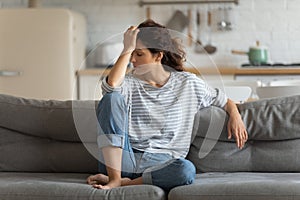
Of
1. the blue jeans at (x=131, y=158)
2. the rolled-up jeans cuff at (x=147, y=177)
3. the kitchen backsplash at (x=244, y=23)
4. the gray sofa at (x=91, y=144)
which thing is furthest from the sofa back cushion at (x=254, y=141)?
the kitchen backsplash at (x=244, y=23)

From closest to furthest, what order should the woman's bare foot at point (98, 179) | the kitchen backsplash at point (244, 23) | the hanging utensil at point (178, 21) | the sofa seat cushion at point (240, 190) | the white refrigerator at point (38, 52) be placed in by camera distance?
the sofa seat cushion at point (240, 190), the woman's bare foot at point (98, 179), the white refrigerator at point (38, 52), the kitchen backsplash at point (244, 23), the hanging utensil at point (178, 21)

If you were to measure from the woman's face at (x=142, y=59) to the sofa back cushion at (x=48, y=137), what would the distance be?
301 millimetres

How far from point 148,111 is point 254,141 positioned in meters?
0.51

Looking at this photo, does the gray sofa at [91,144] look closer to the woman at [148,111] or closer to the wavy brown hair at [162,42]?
the woman at [148,111]

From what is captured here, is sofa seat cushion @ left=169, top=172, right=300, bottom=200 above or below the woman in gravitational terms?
below

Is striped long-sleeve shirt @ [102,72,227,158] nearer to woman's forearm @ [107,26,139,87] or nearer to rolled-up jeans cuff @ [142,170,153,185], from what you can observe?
woman's forearm @ [107,26,139,87]

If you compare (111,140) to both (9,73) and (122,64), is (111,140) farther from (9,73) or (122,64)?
(9,73)

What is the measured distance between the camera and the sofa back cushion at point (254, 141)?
2771mm

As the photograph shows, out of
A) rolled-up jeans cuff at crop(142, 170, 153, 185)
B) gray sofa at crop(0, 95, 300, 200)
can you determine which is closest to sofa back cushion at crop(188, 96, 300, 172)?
gray sofa at crop(0, 95, 300, 200)

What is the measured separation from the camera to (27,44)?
5332 mm

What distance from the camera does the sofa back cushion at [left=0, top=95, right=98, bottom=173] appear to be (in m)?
2.86

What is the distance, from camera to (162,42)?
2.74 m

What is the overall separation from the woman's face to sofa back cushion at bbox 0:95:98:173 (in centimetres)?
30

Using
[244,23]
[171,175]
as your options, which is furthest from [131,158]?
[244,23]
